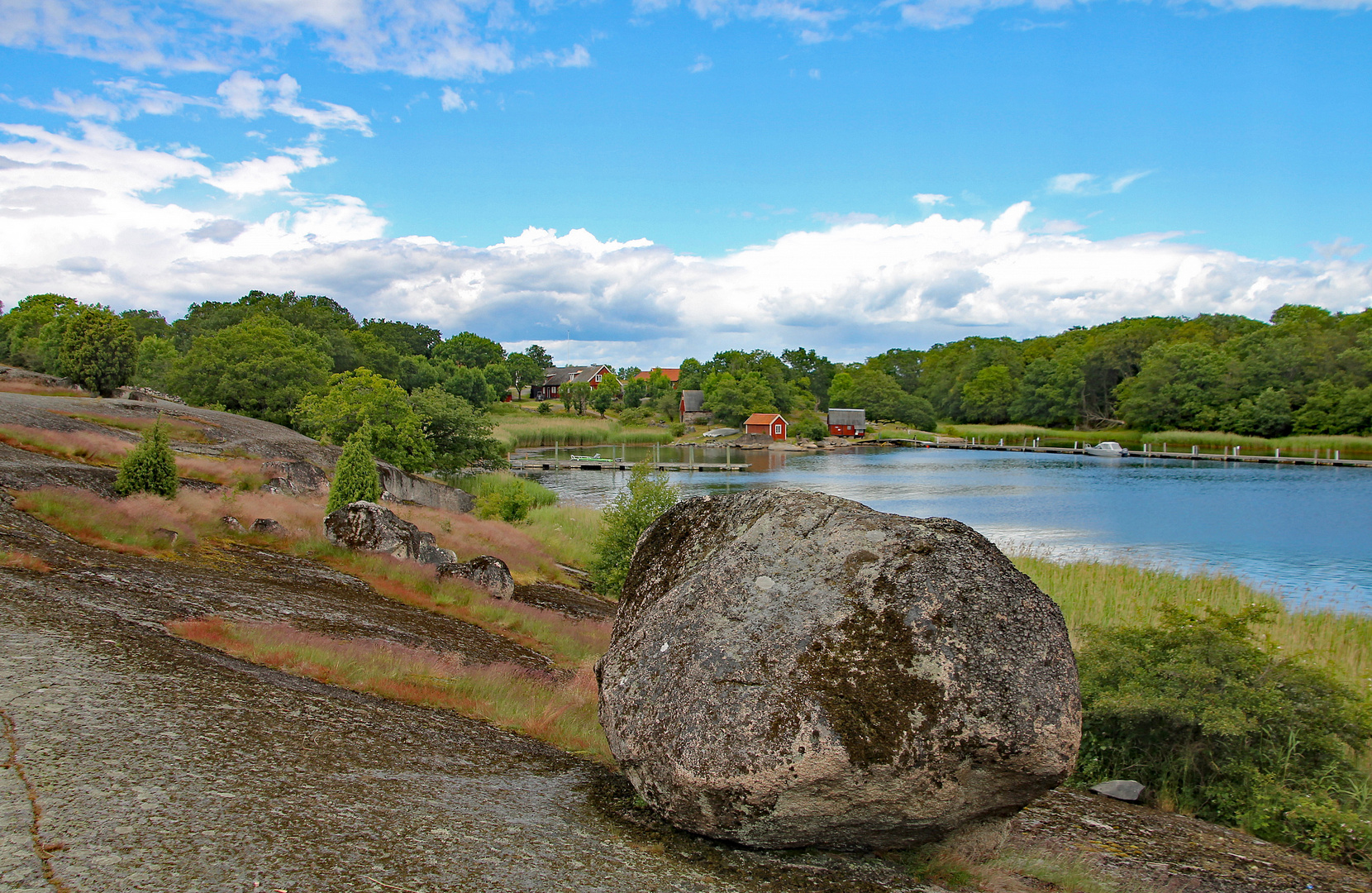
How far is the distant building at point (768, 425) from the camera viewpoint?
414 ft

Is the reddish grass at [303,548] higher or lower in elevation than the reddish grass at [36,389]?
lower

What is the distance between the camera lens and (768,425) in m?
126

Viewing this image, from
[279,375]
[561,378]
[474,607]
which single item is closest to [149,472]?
[474,607]

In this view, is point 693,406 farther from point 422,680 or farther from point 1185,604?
point 422,680

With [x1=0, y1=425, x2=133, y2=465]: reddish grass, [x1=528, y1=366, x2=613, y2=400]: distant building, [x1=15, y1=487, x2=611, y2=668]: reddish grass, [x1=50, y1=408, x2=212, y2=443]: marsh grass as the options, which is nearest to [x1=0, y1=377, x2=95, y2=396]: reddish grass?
[x1=50, y1=408, x2=212, y2=443]: marsh grass

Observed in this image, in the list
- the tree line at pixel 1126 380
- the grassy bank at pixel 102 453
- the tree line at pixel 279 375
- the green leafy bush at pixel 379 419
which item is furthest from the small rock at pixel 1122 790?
the tree line at pixel 1126 380

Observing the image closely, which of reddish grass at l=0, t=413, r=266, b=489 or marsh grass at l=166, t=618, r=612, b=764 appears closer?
marsh grass at l=166, t=618, r=612, b=764

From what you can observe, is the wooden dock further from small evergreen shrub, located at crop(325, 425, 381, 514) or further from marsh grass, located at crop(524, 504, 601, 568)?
small evergreen shrub, located at crop(325, 425, 381, 514)

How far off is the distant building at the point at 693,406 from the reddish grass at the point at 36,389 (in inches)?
4066

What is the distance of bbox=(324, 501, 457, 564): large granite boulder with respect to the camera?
18.9m

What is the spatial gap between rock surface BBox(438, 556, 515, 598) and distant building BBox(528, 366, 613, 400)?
14828 centimetres

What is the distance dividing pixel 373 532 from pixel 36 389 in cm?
3681

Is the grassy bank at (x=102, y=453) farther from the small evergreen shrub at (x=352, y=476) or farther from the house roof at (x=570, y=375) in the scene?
the house roof at (x=570, y=375)

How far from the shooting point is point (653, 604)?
6.55m
